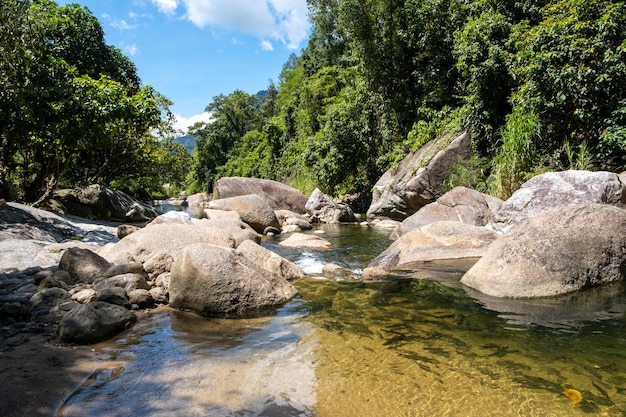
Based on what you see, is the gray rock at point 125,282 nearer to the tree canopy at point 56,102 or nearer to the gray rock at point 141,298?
the gray rock at point 141,298

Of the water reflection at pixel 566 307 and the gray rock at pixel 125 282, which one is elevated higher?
the gray rock at pixel 125 282

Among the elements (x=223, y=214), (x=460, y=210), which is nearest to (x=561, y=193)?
(x=460, y=210)

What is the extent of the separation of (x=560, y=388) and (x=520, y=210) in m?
6.21

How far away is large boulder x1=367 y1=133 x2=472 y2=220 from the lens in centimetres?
1442

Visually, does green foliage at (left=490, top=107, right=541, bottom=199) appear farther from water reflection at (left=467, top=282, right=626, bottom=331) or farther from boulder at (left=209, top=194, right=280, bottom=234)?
boulder at (left=209, top=194, right=280, bottom=234)

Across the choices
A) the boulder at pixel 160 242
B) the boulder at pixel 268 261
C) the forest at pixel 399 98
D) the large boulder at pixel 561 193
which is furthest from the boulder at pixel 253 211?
the large boulder at pixel 561 193

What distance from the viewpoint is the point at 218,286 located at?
5.56 metres

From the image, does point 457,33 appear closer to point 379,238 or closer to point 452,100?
point 452,100

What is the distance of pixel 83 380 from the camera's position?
3.58 m

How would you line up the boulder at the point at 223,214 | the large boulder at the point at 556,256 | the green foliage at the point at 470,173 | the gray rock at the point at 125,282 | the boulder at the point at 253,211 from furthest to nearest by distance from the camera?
the boulder at the point at 253,211 → the boulder at the point at 223,214 → the green foliage at the point at 470,173 → the gray rock at the point at 125,282 → the large boulder at the point at 556,256

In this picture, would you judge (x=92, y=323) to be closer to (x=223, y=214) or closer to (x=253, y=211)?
(x=223, y=214)

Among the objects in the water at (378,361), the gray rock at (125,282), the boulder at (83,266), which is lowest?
the water at (378,361)

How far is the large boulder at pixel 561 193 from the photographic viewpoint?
26.5 ft

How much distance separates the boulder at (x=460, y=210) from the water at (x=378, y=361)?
4.81 metres
